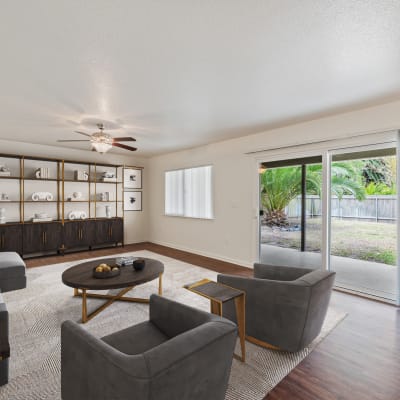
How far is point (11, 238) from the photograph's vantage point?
5.09 m

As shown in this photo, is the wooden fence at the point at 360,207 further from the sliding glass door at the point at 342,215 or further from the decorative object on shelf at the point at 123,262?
the decorative object on shelf at the point at 123,262

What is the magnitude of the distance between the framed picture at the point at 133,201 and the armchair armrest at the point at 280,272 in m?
5.30

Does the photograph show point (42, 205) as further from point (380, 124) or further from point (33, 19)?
point (380, 124)

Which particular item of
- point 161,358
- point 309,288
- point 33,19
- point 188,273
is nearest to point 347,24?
point 309,288

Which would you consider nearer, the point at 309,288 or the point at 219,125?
the point at 309,288

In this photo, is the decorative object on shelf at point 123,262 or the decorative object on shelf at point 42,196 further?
the decorative object on shelf at point 42,196

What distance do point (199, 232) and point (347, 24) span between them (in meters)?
4.82

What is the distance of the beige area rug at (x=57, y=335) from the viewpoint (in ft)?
5.91

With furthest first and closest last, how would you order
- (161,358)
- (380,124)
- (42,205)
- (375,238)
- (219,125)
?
(42,205) → (219,125) → (375,238) → (380,124) → (161,358)

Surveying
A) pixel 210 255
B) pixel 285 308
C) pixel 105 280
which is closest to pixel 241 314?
pixel 285 308

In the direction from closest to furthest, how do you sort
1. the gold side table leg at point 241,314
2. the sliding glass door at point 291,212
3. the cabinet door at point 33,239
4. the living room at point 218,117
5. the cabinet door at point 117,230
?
the living room at point 218,117 < the gold side table leg at point 241,314 < the sliding glass door at point 291,212 < the cabinet door at point 33,239 < the cabinet door at point 117,230

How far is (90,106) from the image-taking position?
3.33 meters

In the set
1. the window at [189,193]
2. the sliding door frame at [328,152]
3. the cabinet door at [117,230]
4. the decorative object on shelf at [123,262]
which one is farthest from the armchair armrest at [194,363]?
the cabinet door at [117,230]

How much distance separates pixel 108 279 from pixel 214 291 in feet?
4.55
